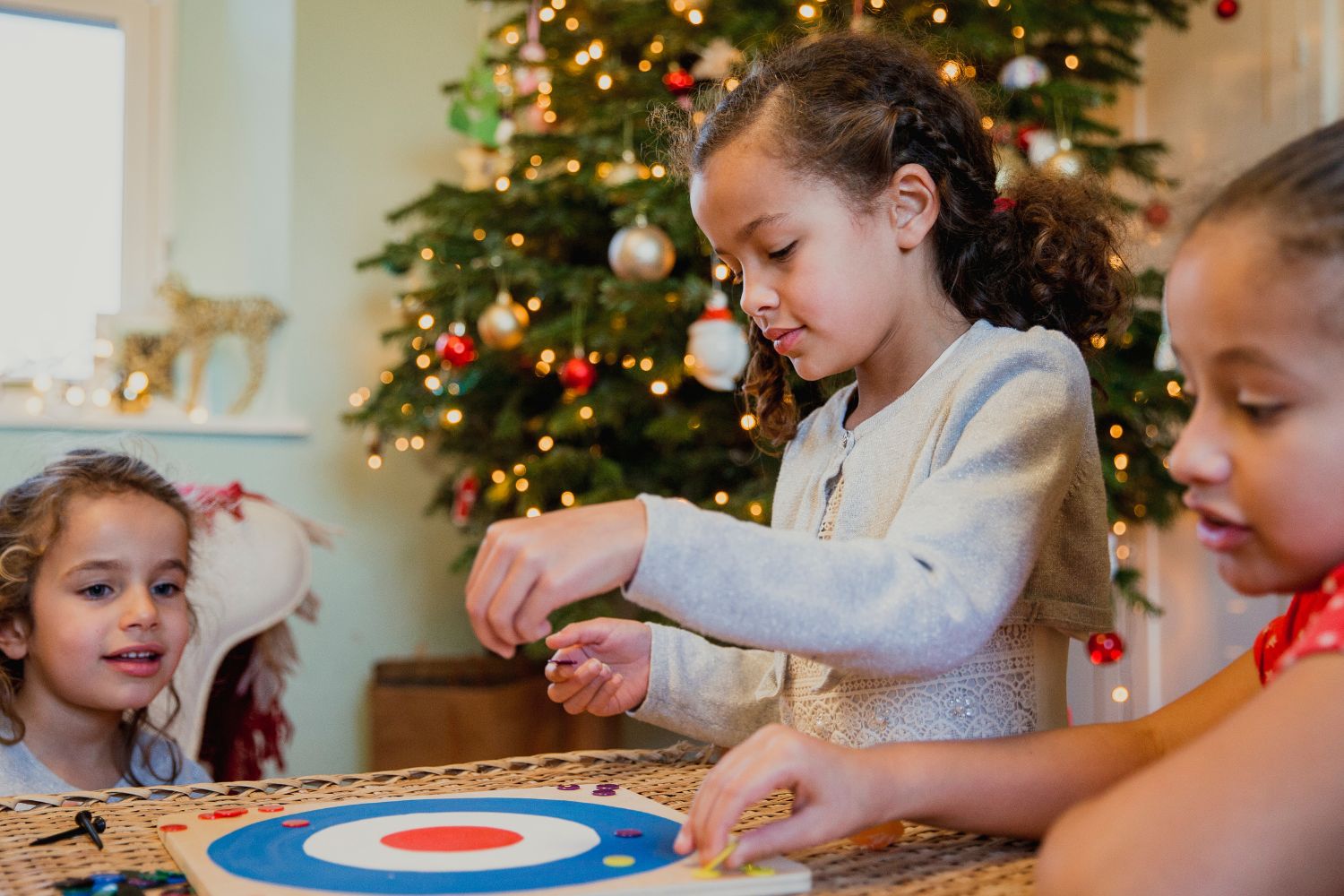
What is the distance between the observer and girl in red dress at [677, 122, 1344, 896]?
18.0 inches

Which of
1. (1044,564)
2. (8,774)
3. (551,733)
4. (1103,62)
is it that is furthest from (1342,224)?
(551,733)

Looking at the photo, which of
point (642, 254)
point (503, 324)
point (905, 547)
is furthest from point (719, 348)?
point (905, 547)

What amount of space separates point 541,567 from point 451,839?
0.18 m

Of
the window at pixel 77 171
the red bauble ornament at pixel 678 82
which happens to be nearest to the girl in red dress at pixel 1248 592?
the red bauble ornament at pixel 678 82

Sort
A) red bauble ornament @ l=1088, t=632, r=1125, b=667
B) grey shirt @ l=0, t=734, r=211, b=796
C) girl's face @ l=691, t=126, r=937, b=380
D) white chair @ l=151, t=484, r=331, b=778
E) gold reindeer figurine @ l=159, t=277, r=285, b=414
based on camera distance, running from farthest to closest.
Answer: gold reindeer figurine @ l=159, t=277, r=285, b=414, red bauble ornament @ l=1088, t=632, r=1125, b=667, white chair @ l=151, t=484, r=331, b=778, grey shirt @ l=0, t=734, r=211, b=796, girl's face @ l=691, t=126, r=937, b=380

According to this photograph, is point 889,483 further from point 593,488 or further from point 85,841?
point 593,488

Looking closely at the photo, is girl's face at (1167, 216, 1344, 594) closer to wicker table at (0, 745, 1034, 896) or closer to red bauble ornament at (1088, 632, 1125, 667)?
wicker table at (0, 745, 1034, 896)

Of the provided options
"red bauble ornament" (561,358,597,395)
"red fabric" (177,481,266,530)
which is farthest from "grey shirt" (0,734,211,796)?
"red bauble ornament" (561,358,597,395)

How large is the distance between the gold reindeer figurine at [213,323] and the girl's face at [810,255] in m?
2.01

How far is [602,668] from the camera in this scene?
35.6 inches

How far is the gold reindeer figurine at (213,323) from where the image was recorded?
2.70 metres

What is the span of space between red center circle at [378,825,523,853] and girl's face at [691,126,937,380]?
1.34 ft

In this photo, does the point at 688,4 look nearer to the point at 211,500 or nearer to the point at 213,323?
the point at 211,500

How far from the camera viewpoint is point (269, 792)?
0.83m
